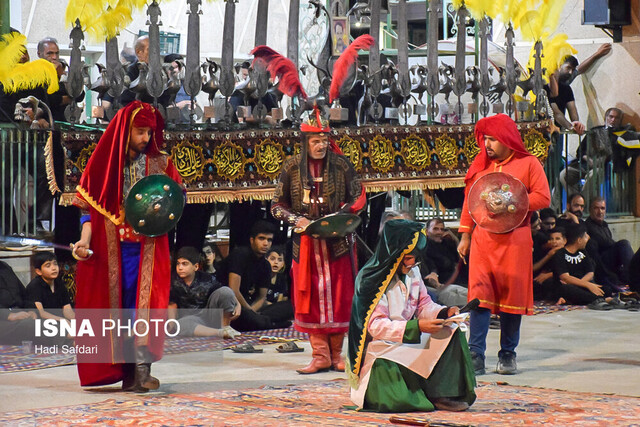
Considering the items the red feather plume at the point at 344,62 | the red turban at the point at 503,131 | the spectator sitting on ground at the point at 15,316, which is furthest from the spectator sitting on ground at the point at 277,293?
the red turban at the point at 503,131

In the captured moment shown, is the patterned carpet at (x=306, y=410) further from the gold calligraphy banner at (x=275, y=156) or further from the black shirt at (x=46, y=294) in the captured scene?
the gold calligraphy banner at (x=275, y=156)

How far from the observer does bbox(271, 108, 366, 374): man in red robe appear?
8414 mm

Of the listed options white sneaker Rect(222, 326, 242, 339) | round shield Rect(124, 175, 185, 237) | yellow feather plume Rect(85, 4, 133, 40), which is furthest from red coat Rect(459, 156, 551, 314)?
yellow feather plume Rect(85, 4, 133, 40)

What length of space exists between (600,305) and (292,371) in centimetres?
444

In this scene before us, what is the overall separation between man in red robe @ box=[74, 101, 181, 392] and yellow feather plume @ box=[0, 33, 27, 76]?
10.1 ft

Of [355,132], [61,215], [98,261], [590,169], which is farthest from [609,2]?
[98,261]

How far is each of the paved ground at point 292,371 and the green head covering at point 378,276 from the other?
112 centimetres

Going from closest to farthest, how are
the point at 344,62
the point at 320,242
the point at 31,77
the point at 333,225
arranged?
the point at 333,225 < the point at 320,242 < the point at 344,62 < the point at 31,77

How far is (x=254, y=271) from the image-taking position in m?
10.4

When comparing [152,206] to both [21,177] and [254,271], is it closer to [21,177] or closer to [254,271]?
[254,271]

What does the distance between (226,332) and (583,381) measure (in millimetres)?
2905

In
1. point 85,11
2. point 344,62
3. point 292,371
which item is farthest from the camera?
point 85,11

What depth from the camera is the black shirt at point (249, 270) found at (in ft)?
33.8

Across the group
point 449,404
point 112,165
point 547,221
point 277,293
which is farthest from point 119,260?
point 547,221
